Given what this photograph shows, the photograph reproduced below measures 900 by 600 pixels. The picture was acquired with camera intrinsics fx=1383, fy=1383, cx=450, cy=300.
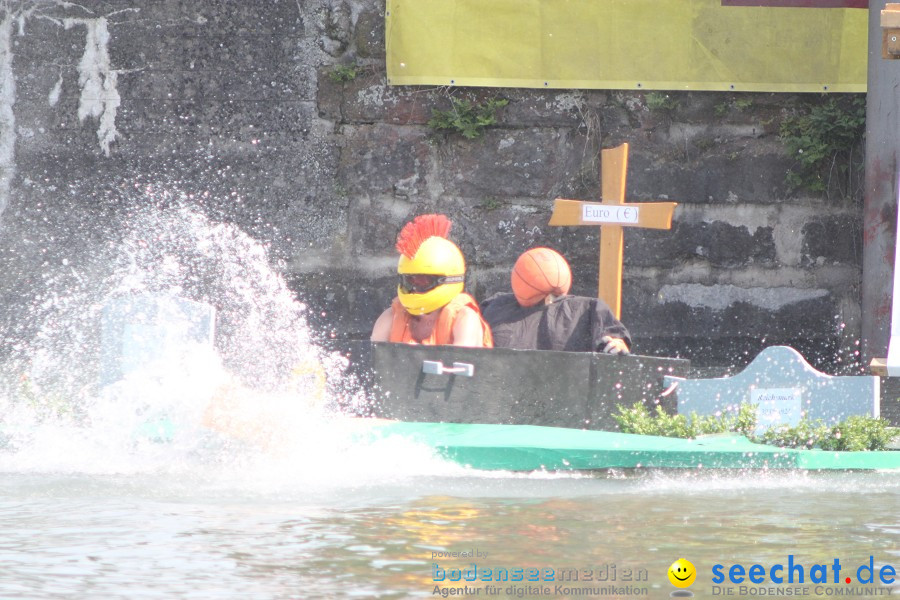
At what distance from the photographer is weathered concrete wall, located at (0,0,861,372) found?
7.88 m

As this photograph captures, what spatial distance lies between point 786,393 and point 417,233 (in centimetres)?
180

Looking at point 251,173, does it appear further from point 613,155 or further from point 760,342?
point 760,342

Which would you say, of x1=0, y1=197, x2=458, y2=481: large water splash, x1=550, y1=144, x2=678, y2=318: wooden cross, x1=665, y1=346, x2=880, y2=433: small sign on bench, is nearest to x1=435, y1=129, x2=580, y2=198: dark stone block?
x1=550, y1=144, x2=678, y2=318: wooden cross

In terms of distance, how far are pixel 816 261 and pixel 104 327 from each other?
158 inches

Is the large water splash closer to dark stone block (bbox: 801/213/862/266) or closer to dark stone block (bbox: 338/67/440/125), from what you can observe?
dark stone block (bbox: 338/67/440/125)

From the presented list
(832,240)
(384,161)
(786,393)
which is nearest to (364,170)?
(384,161)

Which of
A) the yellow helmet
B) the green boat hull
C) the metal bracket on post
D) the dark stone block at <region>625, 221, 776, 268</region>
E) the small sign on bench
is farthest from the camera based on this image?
the dark stone block at <region>625, 221, 776, 268</region>

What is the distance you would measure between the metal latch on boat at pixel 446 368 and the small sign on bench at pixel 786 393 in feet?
3.04

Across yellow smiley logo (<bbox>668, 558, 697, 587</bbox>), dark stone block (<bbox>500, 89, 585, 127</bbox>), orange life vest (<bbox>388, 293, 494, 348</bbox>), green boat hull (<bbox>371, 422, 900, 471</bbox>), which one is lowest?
yellow smiley logo (<bbox>668, 558, 697, 587</bbox>)

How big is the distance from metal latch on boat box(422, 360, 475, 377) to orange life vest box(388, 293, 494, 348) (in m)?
0.46

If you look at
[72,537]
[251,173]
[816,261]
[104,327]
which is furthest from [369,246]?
[72,537]

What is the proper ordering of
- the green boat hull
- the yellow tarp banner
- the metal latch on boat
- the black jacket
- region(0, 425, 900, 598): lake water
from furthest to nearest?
1. the yellow tarp banner
2. the black jacket
3. the metal latch on boat
4. the green boat hull
5. region(0, 425, 900, 598): lake water

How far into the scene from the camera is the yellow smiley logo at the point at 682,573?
10.9 feet

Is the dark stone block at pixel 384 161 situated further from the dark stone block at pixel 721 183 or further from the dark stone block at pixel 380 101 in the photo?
the dark stone block at pixel 721 183
